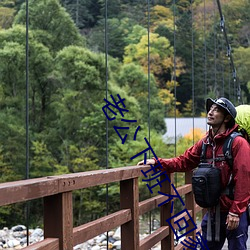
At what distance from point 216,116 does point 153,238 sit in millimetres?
562

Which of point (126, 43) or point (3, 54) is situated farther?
point (126, 43)

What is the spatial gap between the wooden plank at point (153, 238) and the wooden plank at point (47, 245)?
0.81 metres

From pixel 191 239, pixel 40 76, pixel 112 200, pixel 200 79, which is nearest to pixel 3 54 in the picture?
pixel 40 76

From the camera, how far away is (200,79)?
20.0 meters

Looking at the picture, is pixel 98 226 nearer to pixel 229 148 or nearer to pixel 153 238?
pixel 229 148

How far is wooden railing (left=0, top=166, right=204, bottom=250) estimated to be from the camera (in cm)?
126

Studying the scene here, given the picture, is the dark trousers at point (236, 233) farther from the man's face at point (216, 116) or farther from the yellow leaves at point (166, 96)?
the yellow leaves at point (166, 96)

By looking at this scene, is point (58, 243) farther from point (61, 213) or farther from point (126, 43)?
point (126, 43)

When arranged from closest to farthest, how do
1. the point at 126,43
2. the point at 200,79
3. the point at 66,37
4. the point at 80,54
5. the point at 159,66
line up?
the point at 80,54 < the point at 66,37 < the point at 126,43 < the point at 159,66 < the point at 200,79

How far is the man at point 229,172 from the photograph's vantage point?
188 centimetres

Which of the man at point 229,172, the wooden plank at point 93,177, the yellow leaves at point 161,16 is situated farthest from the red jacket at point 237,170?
the yellow leaves at point 161,16

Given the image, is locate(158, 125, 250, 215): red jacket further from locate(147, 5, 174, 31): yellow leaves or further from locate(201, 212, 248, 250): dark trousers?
locate(147, 5, 174, 31): yellow leaves

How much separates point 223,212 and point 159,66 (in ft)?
55.0

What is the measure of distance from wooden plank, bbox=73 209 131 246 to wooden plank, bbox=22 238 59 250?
0.40 feet
